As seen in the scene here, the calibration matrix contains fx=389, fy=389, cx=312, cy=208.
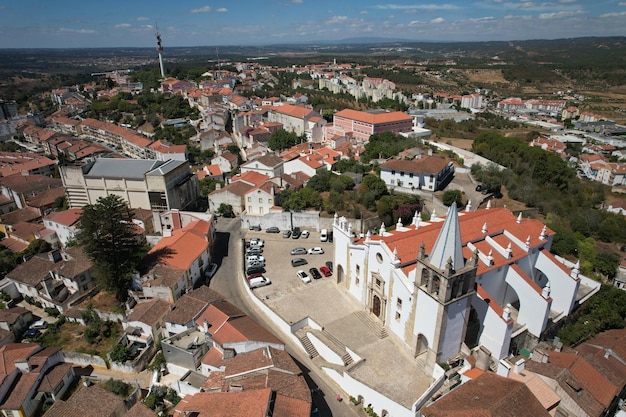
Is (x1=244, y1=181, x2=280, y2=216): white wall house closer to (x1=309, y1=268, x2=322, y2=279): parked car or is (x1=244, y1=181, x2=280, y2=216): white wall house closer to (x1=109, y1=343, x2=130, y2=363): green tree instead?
(x1=309, y1=268, x2=322, y2=279): parked car

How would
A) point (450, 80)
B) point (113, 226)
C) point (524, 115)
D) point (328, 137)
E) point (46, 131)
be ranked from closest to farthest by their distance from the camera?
point (113, 226)
point (328, 137)
point (46, 131)
point (524, 115)
point (450, 80)

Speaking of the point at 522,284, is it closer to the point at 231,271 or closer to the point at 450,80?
the point at 231,271

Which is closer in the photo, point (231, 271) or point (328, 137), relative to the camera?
point (231, 271)

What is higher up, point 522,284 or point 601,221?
point 522,284

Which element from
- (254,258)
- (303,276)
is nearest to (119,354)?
(254,258)

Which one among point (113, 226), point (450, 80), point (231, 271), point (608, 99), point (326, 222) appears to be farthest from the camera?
point (450, 80)

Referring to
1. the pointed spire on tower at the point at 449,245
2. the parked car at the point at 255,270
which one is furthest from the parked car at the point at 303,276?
the pointed spire on tower at the point at 449,245

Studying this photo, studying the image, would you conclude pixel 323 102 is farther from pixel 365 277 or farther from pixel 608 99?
pixel 608 99

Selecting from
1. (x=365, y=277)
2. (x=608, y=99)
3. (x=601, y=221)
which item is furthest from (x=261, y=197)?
(x=608, y=99)
